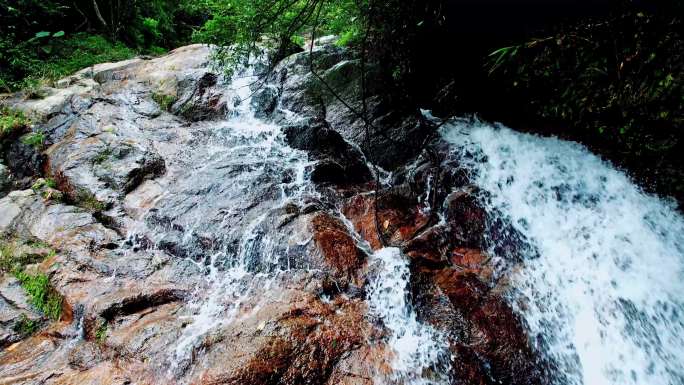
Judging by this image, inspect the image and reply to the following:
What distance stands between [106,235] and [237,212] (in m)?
1.85

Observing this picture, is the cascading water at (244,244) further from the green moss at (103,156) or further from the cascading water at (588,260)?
the cascading water at (588,260)

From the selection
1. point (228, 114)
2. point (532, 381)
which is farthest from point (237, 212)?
point (532, 381)

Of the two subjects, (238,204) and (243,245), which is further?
(238,204)

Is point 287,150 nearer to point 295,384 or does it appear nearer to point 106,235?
point 106,235

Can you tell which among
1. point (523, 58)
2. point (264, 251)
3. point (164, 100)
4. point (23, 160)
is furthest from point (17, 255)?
point (523, 58)

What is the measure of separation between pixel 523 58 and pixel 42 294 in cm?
720

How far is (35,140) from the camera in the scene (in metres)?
6.61

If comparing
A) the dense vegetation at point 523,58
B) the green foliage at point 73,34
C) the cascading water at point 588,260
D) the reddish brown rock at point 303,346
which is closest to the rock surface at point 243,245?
the reddish brown rock at point 303,346

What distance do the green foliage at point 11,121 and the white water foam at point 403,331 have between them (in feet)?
24.8

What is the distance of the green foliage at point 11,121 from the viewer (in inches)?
265

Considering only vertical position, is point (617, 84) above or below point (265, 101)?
above

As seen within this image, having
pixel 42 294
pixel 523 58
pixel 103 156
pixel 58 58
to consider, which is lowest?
pixel 42 294

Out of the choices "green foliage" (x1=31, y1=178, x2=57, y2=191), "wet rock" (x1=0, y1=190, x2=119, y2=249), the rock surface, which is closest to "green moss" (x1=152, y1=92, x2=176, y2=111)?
the rock surface

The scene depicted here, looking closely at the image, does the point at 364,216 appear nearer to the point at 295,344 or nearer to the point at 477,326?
the point at 477,326
